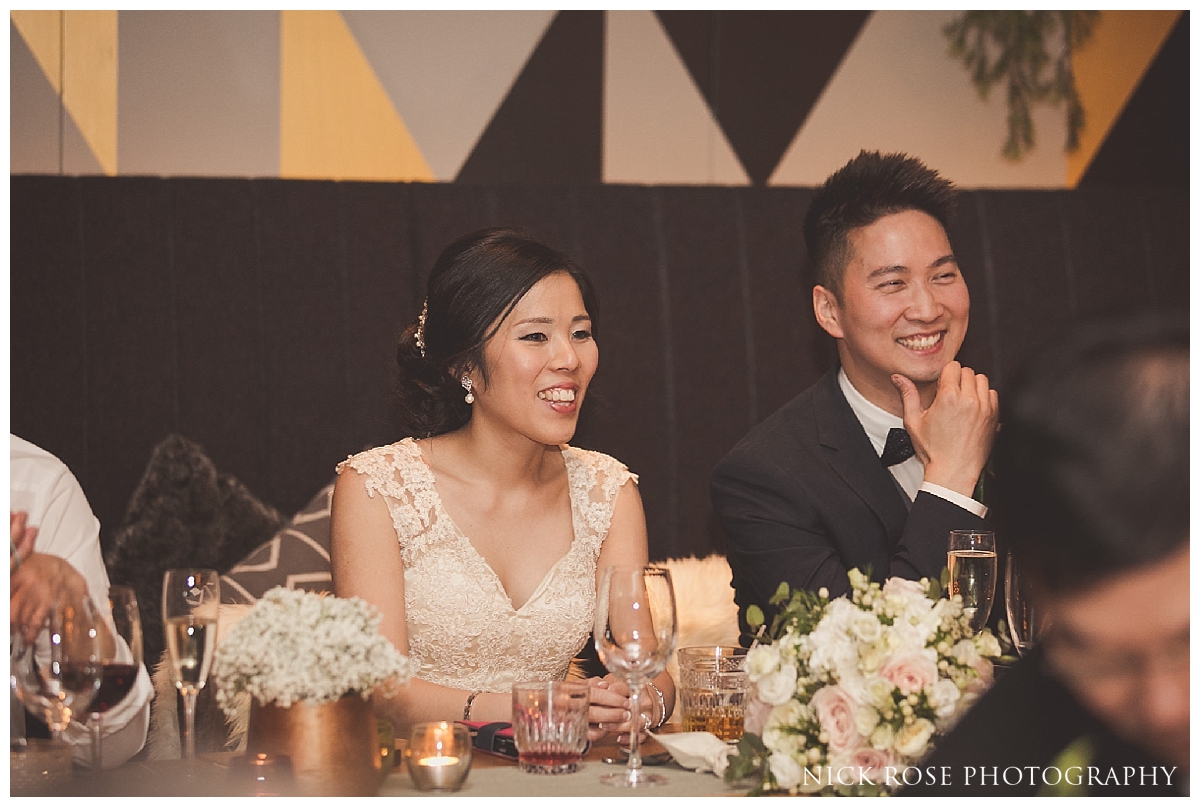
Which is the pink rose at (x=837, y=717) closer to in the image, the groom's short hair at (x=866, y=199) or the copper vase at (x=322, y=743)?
the copper vase at (x=322, y=743)

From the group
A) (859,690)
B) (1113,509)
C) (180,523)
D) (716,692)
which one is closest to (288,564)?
(180,523)

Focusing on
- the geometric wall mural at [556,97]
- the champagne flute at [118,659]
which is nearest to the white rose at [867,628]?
the champagne flute at [118,659]

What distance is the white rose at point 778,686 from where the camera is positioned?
123cm

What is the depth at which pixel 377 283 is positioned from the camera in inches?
117

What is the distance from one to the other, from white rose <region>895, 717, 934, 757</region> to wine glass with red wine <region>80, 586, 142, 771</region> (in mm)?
Answer: 781

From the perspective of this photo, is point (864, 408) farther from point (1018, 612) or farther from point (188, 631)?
point (188, 631)

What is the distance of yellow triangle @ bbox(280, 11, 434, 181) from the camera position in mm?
3295

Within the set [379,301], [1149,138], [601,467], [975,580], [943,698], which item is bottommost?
[943,698]

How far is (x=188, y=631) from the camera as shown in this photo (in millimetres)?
1259

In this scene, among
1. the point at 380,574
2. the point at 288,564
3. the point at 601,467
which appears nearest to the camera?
the point at 380,574

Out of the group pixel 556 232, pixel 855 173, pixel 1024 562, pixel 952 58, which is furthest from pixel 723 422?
pixel 1024 562

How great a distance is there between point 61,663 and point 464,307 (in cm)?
123

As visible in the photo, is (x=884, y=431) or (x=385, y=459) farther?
(x=884, y=431)

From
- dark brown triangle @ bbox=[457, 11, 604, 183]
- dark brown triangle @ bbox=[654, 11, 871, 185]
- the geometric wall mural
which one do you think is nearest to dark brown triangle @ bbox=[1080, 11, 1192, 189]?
the geometric wall mural
